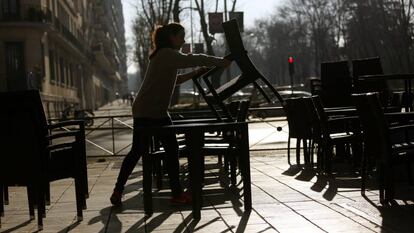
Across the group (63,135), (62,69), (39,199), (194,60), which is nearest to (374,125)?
(194,60)

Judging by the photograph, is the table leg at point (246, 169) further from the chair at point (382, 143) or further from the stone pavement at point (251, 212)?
the chair at point (382, 143)

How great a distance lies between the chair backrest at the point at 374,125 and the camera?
558cm

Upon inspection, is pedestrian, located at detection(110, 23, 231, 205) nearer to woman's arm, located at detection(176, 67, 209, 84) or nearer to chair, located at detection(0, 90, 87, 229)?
woman's arm, located at detection(176, 67, 209, 84)

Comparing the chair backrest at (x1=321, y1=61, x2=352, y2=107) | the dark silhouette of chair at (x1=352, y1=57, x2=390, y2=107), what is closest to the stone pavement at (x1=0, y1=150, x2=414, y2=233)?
the dark silhouette of chair at (x1=352, y1=57, x2=390, y2=107)

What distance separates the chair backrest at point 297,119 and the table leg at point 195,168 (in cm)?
372

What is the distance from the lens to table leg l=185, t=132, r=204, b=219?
565cm

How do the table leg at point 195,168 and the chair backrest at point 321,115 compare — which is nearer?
the table leg at point 195,168

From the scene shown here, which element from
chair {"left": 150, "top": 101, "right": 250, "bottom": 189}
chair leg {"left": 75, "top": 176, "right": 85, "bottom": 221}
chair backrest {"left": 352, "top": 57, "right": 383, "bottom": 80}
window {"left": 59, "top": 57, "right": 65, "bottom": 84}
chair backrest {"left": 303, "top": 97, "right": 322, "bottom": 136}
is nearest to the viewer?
chair leg {"left": 75, "top": 176, "right": 85, "bottom": 221}

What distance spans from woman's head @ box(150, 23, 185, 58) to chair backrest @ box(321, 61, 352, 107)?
15.4 feet

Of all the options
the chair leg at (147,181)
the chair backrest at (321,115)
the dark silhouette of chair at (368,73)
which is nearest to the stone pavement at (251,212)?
the chair leg at (147,181)

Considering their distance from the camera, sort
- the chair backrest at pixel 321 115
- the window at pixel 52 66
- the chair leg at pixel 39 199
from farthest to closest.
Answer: the window at pixel 52 66, the chair backrest at pixel 321 115, the chair leg at pixel 39 199

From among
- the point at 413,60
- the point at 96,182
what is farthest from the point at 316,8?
the point at 96,182

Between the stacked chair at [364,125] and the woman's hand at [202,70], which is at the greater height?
the woman's hand at [202,70]

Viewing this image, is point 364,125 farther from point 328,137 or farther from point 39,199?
point 39,199
